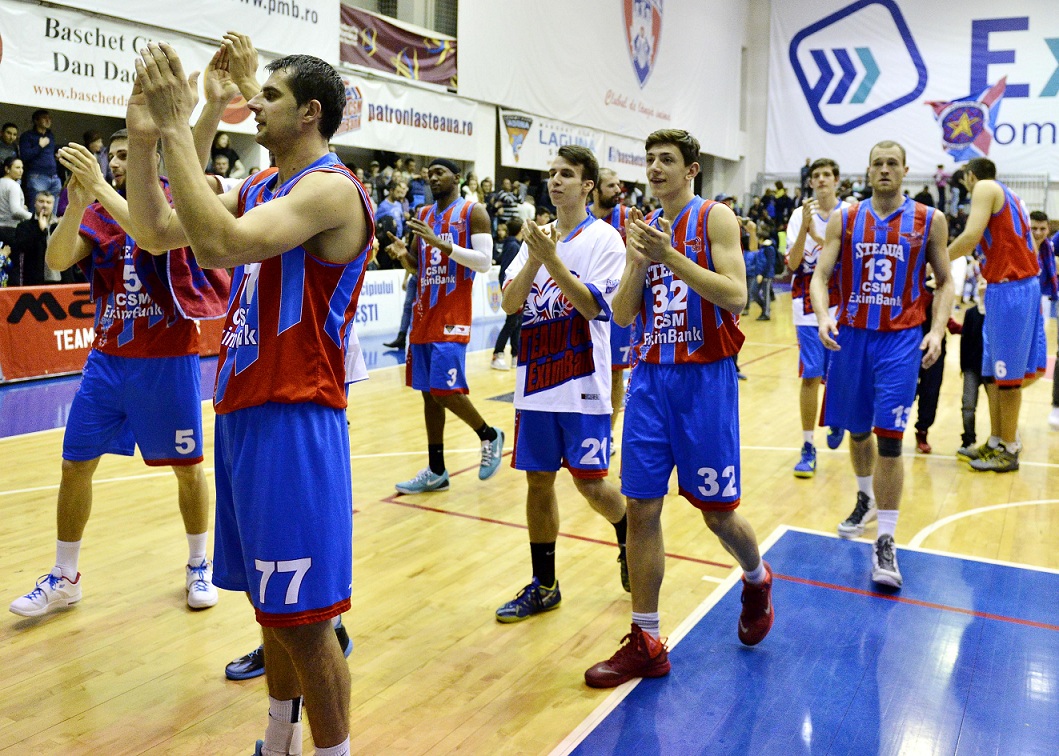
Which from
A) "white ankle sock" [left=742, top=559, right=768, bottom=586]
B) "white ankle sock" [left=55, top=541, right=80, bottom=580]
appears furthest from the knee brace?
"white ankle sock" [left=55, top=541, right=80, bottom=580]

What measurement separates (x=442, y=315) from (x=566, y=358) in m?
2.16

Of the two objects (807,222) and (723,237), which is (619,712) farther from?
(807,222)

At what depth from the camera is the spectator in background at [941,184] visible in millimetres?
26850

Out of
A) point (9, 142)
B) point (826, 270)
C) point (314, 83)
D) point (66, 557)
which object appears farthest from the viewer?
point (9, 142)

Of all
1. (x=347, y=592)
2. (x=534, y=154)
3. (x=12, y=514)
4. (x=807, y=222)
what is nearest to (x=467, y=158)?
(x=534, y=154)

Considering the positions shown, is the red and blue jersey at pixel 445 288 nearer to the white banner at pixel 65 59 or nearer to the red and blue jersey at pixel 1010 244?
the red and blue jersey at pixel 1010 244

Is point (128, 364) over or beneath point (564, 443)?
over

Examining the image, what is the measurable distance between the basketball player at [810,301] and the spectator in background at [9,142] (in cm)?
932

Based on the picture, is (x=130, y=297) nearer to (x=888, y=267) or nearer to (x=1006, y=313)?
(x=888, y=267)

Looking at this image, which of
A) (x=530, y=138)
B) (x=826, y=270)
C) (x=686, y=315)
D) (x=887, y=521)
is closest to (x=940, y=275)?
(x=826, y=270)

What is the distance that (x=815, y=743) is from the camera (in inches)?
124

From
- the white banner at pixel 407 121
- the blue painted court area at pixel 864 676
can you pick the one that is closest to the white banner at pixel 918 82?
the white banner at pixel 407 121

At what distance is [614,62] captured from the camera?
2320 centimetres

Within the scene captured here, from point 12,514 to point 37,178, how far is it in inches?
294
